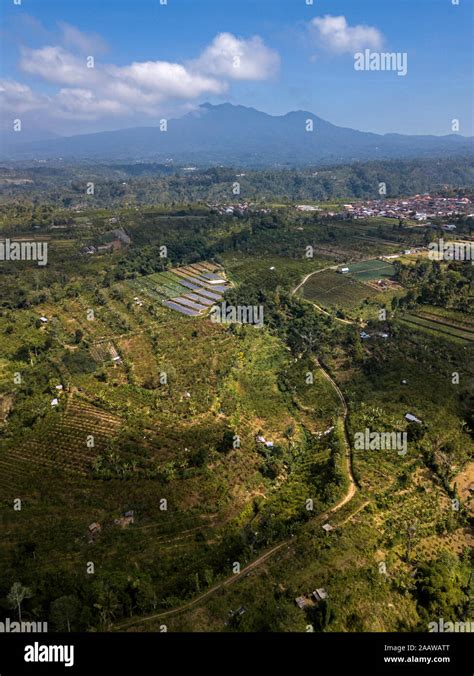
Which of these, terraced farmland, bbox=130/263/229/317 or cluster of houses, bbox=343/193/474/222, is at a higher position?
cluster of houses, bbox=343/193/474/222

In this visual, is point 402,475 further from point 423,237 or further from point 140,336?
point 423,237

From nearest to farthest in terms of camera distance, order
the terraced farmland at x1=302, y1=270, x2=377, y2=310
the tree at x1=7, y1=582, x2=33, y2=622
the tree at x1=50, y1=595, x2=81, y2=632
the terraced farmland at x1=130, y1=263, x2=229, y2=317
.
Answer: the tree at x1=50, y1=595, x2=81, y2=632
the tree at x1=7, y1=582, x2=33, y2=622
the terraced farmland at x1=130, y1=263, x2=229, y2=317
the terraced farmland at x1=302, y1=270, x2=377, y2=310

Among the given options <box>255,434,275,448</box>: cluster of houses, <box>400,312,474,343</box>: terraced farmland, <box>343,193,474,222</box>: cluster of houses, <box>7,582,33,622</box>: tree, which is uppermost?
<box>343,193,474,222</box>: cluster of houses

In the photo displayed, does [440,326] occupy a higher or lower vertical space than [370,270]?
lower

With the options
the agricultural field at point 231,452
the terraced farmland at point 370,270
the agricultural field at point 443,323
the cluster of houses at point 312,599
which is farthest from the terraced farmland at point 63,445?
the terraced farmland at point 370,270

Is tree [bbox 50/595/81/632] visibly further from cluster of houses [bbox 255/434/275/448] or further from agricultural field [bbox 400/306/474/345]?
agricultural field [bbox 400/306/474/345]

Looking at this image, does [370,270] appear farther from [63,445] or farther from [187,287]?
[63,445]

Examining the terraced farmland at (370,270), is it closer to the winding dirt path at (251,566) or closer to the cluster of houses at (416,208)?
the cluster of houses at (416,208)

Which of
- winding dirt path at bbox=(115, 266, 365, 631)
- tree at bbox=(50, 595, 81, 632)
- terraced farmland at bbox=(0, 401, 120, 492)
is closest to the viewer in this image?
tree at bbox=(50, 595, 81, 632)

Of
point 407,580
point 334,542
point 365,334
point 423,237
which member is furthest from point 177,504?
point 423,237

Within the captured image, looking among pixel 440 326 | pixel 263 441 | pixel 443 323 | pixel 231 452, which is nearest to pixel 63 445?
pixel 231 452

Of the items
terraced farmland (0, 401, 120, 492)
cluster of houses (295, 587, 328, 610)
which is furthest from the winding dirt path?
terraced farmland (0, 401, 120, 492)
